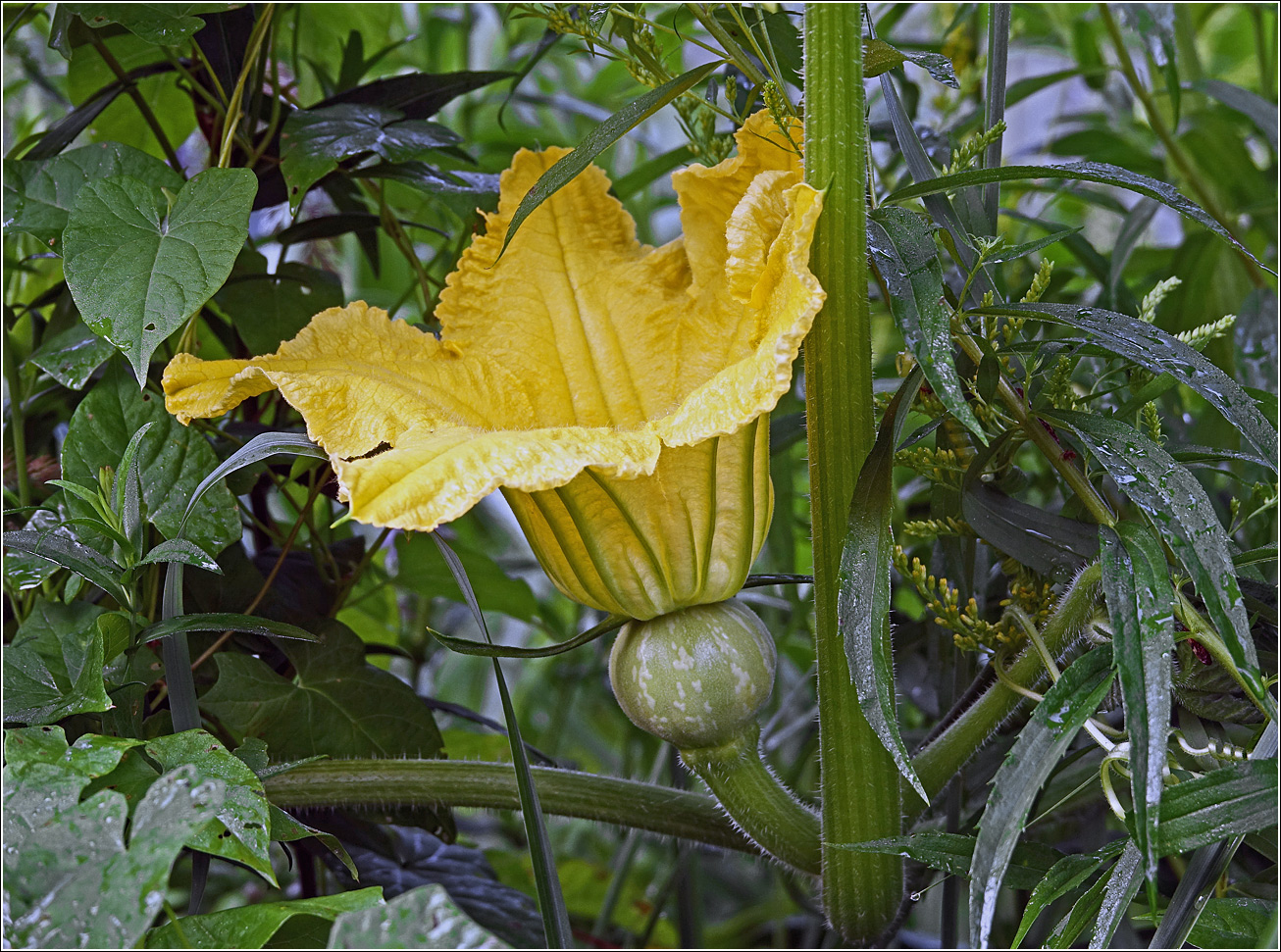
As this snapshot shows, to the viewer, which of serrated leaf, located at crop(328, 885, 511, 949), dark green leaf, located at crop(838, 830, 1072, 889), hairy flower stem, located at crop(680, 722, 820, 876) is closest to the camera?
serrated leaf, located at crop(328, 885, 511, 949)

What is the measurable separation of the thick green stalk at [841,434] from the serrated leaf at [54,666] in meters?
0.35

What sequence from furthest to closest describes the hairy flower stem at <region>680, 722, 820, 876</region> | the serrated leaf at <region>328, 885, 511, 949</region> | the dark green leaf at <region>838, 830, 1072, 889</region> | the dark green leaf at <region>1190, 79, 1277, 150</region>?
1. the dark green leaf at <region>1190, 79, 1277, 150</region>
2. the hairy flower stem at <region>680, 722, 820, 876</region>
3. the dark green leaf at <region>838, 830, 1072, 889</region>
4. the serrated leaf at <region>328, 885, 511, 949</region>

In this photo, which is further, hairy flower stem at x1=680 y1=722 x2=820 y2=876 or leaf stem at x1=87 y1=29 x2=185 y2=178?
leaf stem at x1=87 y1=29 x2=185 y2=178

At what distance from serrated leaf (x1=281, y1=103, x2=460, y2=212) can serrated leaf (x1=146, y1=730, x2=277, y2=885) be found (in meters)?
0.31

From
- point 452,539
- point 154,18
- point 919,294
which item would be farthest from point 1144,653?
point 452,539

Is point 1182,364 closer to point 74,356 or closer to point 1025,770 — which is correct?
point 1025,770

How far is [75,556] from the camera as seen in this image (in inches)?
20.6

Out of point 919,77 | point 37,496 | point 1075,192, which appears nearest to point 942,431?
point 1075,192

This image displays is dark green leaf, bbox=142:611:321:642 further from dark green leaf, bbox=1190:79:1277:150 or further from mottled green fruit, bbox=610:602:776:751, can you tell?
dark green leaf, bbox=1190:79:1277:150

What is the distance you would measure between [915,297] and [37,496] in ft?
1.92

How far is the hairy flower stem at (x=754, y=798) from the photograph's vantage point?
0.56 meters

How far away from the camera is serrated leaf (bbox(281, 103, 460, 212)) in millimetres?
605

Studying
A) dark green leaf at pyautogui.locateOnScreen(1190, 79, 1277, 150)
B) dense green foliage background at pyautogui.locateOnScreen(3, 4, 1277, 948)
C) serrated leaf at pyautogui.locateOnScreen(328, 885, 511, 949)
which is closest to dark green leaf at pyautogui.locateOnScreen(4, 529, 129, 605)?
dense green foliage background at pyautogui.locateOnScreen(3, 4, 1277, 948)

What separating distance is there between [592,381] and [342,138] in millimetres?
220
